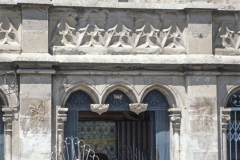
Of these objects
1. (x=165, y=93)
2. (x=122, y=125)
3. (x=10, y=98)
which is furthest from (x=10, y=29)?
(x=122, y=125)

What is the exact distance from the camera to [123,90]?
1612 centimetres

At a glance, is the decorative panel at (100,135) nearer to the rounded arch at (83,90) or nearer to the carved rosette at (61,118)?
the rounded arch at (83,90)

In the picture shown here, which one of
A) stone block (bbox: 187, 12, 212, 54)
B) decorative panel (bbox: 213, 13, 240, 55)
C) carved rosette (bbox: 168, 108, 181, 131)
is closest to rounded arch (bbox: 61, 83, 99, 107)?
carved rosette (bbox: 168, 108, 181, 131)

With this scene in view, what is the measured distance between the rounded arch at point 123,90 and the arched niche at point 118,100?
0.10 m

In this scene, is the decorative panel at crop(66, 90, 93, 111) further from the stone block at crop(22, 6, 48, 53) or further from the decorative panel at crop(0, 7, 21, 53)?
the decorative panel at crop(0, 7, 21, 53)

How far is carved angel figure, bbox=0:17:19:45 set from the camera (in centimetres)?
1566

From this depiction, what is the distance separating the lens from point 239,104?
16.7 m

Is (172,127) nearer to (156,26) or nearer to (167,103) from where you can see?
(167,103)

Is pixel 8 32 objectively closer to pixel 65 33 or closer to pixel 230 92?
pixel 65 33

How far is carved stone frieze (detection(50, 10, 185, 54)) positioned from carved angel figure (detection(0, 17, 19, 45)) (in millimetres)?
793

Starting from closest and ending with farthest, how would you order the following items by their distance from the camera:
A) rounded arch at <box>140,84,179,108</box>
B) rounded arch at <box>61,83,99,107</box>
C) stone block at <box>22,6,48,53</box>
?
stone block at <box>22,6,48,53</box>
rounded arch at <box>61,83,99,107</box>
rounded arch at <box>140,84,179,108</box>

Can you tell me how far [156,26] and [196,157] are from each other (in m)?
2.96

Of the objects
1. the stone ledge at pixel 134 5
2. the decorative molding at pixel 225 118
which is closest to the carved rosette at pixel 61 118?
the stone ledge at pixel 134 5

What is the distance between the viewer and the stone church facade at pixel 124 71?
15.4m
